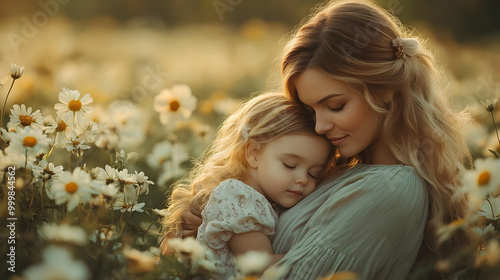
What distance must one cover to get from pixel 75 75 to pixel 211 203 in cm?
260

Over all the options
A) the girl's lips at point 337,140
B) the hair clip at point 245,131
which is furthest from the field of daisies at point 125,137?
the girl's lips at point 337,140

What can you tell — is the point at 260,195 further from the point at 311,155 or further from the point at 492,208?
the point at 492,208

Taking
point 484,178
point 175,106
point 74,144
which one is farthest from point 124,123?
point 484,178

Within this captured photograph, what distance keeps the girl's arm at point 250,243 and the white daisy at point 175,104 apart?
3.61 feet

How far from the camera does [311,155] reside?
6.89 feet

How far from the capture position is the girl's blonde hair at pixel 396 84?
1.99 meters

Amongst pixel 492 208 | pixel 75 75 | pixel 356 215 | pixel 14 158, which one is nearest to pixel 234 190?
pixel 356 215

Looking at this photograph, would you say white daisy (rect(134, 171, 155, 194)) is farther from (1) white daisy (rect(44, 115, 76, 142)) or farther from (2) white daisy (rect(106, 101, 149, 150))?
(2) white daisy (rect(106, 101, 149, 150))

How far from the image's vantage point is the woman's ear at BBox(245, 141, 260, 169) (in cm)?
220

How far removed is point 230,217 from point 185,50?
13.6 feet

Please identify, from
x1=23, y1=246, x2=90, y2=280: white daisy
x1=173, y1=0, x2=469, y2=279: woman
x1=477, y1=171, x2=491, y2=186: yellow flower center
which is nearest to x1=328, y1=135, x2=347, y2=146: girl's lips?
x1=173, y1=0, x2=469, y2=279: woman

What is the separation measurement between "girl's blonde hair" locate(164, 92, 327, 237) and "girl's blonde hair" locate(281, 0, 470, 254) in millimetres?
106

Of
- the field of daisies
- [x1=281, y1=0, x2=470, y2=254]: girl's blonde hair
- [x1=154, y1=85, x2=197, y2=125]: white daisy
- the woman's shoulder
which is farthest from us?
[x1=154, y1=85, x2=197, y2=125]: white daisy

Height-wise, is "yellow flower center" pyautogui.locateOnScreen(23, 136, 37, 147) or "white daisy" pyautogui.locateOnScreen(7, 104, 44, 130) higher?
"yellow flower center" pyautogui.locateOnScreen(23, 136, 37, 147)
